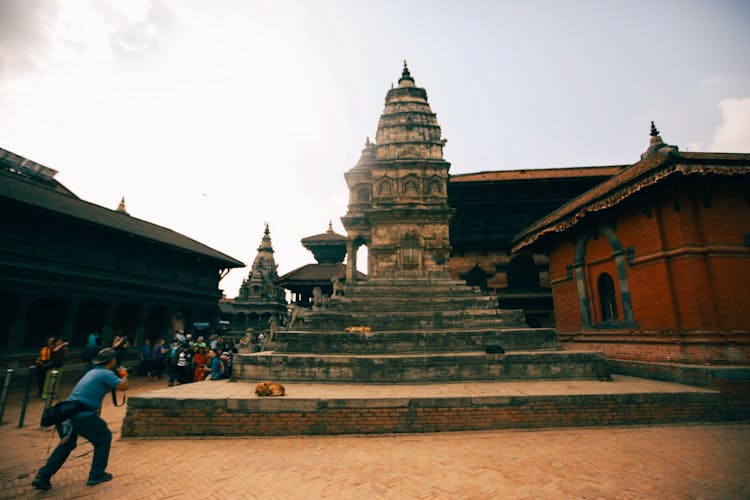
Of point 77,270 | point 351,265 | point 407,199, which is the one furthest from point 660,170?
point 77,270

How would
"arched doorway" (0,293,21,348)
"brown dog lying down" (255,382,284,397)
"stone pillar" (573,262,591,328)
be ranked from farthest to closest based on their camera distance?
1. "arched doorway" (0,293,21,348)
2. "stone pillar" (573,262,591,328)
3. "brown dog lying down" (255,382,284,397)

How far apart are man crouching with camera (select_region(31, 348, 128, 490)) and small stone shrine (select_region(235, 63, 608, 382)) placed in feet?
14.3

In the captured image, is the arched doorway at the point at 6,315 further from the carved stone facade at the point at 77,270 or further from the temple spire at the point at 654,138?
the temple spire at the point at 654,138

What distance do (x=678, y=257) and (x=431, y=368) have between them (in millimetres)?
7410

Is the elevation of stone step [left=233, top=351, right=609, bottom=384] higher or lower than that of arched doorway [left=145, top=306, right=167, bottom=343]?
lower

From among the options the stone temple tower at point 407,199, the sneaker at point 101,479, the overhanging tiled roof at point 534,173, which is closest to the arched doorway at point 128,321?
the stone temple tower at point 407,199

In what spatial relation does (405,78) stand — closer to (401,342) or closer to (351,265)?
(351,265)

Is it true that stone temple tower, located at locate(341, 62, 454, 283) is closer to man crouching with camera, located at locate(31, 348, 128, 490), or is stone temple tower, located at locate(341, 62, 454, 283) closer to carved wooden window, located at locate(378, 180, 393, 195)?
carved wooden window, located at locate(378, 180, 393, 195)

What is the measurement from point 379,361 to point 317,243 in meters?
25.8

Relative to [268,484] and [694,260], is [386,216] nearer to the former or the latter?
[694,260]

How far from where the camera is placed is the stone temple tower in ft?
66.0

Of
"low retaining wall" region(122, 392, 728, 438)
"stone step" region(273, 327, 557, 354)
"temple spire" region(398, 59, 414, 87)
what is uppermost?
"temple spire" region(398, 59, 414, 87)

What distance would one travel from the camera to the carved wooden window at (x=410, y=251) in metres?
20.1

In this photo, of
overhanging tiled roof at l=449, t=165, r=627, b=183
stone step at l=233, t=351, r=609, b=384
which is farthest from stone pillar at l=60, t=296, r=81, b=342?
overhanging tiled roof at l=449, t=165, r=627, b=183
